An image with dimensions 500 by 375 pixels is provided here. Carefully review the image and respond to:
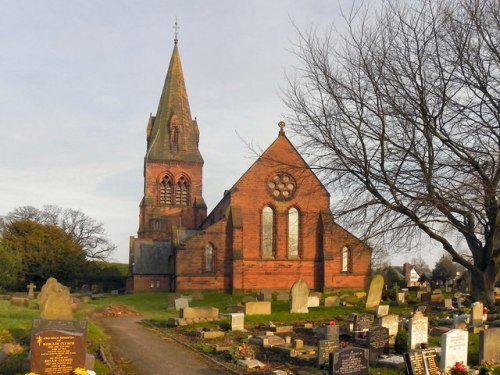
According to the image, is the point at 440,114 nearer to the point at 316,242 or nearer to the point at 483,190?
the point at 483,190

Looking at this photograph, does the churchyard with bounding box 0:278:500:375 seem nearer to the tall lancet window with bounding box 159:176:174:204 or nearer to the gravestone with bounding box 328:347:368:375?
the gravestone with bounding box 328:347:368:375

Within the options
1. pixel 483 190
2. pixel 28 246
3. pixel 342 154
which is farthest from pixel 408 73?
pixel 28 246

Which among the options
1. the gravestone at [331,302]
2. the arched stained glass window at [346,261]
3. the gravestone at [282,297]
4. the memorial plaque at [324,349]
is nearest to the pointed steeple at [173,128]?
the arched stained glass window at [346,261]

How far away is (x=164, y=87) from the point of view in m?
56.4

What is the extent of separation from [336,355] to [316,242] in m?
29.0

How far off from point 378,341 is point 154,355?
5668 millimetres

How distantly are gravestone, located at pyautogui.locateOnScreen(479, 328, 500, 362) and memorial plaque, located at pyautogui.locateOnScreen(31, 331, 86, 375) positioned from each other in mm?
8336

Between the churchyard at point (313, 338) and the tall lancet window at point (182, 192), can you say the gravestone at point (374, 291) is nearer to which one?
the churchyard at point (313, 338)

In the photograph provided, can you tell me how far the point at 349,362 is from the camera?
9828 millimetres

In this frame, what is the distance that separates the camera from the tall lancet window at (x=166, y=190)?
51562mm

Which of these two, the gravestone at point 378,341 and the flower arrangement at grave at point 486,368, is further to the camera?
the gravestone at point 378,341

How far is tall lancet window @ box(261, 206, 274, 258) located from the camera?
37.9 metres

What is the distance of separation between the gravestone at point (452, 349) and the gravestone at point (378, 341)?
6.58 ft

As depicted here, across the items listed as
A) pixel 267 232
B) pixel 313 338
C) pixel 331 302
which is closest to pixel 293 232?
pixel 267 232
